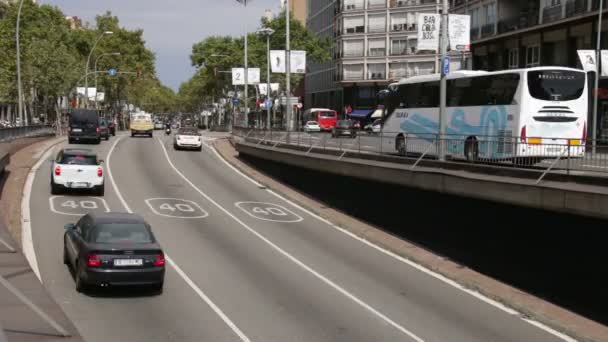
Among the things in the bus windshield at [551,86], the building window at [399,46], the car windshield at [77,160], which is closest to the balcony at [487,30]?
the bus windshield at [551,86]

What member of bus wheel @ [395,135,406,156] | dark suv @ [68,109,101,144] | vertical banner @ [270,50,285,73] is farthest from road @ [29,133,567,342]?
dark suv @ [68,109,101,144]

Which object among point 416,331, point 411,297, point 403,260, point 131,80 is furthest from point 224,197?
point 131,80

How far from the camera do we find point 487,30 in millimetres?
56406

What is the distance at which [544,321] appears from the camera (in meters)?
15.6

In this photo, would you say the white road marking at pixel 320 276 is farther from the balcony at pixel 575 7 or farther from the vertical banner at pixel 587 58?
the balcony at pixel 575 7

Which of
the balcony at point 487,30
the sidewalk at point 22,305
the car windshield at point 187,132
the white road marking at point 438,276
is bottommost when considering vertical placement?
the white road marking at point 438,276

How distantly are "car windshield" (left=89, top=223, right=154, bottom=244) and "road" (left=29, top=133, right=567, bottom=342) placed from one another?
1272mm

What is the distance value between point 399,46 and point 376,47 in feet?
10.4

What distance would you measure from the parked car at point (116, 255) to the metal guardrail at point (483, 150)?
9124mm

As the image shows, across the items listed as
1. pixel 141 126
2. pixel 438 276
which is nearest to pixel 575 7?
pixel 438 276

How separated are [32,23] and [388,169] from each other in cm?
8410

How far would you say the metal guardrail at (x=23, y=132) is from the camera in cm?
4207

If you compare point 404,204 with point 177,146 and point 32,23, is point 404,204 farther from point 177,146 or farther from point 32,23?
point 32,23

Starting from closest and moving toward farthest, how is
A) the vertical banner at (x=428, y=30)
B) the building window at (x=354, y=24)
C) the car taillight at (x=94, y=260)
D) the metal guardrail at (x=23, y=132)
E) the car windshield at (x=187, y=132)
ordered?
the car taillight at (x=94, y=260) < the vertical banner at (x=428, y=30) < the metal guardrail at (x=23, y=132) < the car windshield at (x=187, y=132) < the building window at (x=354, y=24)
